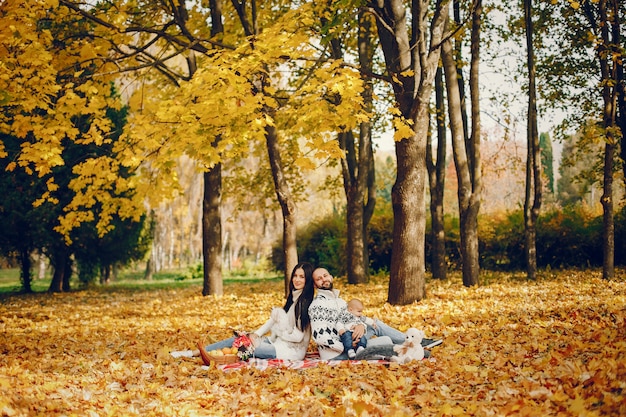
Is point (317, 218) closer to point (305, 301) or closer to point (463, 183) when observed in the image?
point (463, 183)

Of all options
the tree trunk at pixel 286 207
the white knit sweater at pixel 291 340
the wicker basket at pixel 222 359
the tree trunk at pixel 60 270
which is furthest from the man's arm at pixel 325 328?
the tree trunk at pixel 60 270

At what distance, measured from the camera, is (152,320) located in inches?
430

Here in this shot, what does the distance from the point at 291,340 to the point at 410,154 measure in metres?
4.64

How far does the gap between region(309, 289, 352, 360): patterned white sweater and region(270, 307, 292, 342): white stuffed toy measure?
0.37 meters

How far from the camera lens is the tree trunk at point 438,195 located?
50.0ft

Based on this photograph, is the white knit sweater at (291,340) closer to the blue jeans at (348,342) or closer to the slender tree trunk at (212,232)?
the blue jeans at (348,342)

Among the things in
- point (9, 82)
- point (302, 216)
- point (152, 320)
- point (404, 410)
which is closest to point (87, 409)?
point (404, 410)

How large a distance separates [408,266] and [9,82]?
23.1 feet

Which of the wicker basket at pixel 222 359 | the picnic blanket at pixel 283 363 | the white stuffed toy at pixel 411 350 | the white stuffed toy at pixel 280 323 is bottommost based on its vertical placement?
the picnic blanket at pixel 283 363

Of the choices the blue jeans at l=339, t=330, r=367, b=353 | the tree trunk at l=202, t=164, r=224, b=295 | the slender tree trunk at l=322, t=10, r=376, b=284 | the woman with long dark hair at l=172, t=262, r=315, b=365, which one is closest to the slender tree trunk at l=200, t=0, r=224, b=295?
the tree trunk at l=202, t=164, r=224, b=295

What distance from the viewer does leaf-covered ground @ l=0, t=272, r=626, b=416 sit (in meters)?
4.50

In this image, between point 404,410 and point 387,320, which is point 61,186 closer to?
point 387,320

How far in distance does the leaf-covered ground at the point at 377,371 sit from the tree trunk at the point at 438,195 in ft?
14.9

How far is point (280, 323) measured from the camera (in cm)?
693
